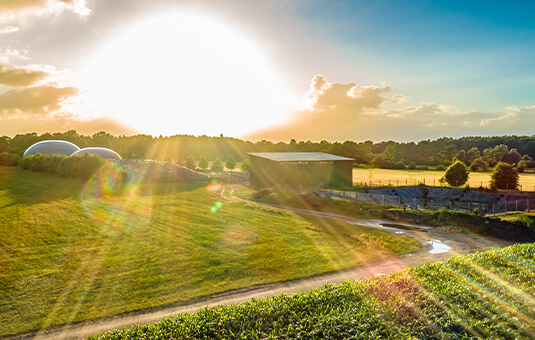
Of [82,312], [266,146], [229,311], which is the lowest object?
[82,312]

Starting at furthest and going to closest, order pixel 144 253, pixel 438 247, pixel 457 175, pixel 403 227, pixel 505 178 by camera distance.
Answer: pixel 457 175, pixel 505 178, pixel 403 227, pixel 438 247, pixel 144 253

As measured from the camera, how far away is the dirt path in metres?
11.9

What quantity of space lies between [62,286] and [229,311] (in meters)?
10.4

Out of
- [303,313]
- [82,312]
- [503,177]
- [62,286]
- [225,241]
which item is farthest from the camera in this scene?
[503,177]

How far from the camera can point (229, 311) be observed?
30.7 ft

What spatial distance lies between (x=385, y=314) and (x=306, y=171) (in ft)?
143

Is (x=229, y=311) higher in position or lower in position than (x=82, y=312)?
higher

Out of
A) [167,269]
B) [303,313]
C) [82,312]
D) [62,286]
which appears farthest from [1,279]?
[303,313]

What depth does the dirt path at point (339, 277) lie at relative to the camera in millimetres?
11938

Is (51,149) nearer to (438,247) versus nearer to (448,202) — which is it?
(448,202)

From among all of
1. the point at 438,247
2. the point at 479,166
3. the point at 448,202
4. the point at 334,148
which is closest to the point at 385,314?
the point at 438,247

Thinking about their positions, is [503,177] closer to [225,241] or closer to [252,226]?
[252,226]

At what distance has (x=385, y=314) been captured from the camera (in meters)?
8.77

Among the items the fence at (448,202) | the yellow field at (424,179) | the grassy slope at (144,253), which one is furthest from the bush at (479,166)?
the grassy slope at (144,253)
